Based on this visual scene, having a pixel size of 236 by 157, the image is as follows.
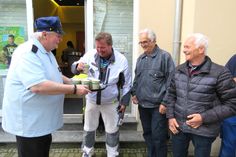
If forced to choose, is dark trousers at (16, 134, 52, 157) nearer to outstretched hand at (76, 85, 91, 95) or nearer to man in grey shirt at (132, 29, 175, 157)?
outstretched hand at (76, 85, 91, 95)

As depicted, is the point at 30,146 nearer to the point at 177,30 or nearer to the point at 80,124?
the point at 80,124

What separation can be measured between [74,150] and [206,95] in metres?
2.37

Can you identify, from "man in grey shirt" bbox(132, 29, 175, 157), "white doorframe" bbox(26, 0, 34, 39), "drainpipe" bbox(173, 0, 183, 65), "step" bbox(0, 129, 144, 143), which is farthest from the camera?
"white doorframe" bbox(26, 0, 34, 39)

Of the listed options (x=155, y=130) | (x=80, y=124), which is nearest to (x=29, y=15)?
(x=80, y=124)

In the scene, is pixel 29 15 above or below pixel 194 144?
above

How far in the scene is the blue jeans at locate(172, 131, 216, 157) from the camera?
2271 millimetres

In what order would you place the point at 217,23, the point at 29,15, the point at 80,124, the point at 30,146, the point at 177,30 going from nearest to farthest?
the point at 30,146
the point at 217,23
the point at 177,30
the point at 29,15
the point at 80,124

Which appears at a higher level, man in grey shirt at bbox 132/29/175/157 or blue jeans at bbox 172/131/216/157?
man in grey shirt at bbox 132/29/175/157

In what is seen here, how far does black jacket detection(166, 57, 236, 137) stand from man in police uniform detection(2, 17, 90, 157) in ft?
2.93

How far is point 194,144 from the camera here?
7.73ft

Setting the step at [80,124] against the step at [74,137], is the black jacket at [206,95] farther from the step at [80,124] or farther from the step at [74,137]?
the step at [80,124]

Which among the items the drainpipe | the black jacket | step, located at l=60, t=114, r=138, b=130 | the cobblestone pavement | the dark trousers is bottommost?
the cobblestone pavement

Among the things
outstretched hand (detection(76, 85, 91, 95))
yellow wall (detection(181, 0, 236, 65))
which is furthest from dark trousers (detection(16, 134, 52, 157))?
yellow wall (detection(181, 0, 236, 65))

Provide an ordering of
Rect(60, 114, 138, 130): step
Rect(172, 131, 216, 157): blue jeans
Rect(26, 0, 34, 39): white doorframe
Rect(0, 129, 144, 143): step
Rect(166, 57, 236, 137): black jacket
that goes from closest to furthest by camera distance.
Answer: Rect(166, 57, 236, 137): black jacket → Rect(172, 131, 216, 157): blue jeans → Rect(0, 129, 144, 143): step → Rect(26, 0, 34, 39): white doorframe → Rect(60, 114, 138, 130): step
